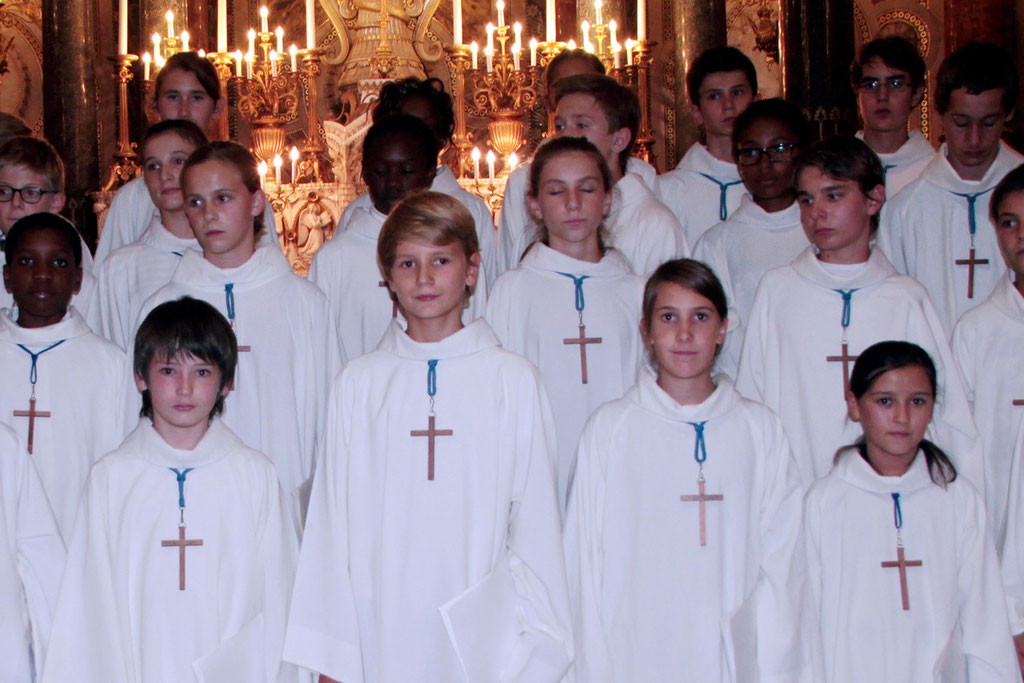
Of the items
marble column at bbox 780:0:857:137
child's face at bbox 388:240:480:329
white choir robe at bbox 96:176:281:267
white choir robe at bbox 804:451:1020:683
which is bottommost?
white choir robe at bbox 804:451:1020:683

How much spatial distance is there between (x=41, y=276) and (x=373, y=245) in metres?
1.37

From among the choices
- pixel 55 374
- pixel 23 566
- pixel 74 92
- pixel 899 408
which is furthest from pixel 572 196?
pixel 74 92

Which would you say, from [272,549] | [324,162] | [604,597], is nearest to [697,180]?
[604,597]

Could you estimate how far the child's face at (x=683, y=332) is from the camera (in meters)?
4.00

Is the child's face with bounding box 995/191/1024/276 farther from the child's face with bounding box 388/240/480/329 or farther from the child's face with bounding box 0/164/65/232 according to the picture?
the child's face with bounding box 0/164/65/232

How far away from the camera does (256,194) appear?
4730 millimetres

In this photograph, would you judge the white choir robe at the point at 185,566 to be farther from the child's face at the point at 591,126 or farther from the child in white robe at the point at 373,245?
the child's face at the point at 591,126

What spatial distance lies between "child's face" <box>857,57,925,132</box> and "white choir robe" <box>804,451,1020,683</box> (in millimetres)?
2049

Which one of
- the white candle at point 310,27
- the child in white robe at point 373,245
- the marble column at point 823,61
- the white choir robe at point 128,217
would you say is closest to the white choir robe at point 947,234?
the child in white robe at point 373,245

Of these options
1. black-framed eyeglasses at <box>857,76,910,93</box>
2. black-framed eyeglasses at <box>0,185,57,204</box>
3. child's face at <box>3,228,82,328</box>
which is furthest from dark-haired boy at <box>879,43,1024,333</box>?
black-framed eyeglasses at <box>0,185,57,204</box>

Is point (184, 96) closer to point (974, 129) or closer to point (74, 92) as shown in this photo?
point (974, 129)

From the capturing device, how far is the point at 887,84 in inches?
222

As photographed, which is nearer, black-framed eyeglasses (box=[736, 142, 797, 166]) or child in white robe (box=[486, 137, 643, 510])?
child in white robe (box=[486, 137, 643, 510])

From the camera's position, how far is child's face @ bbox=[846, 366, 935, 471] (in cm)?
407
